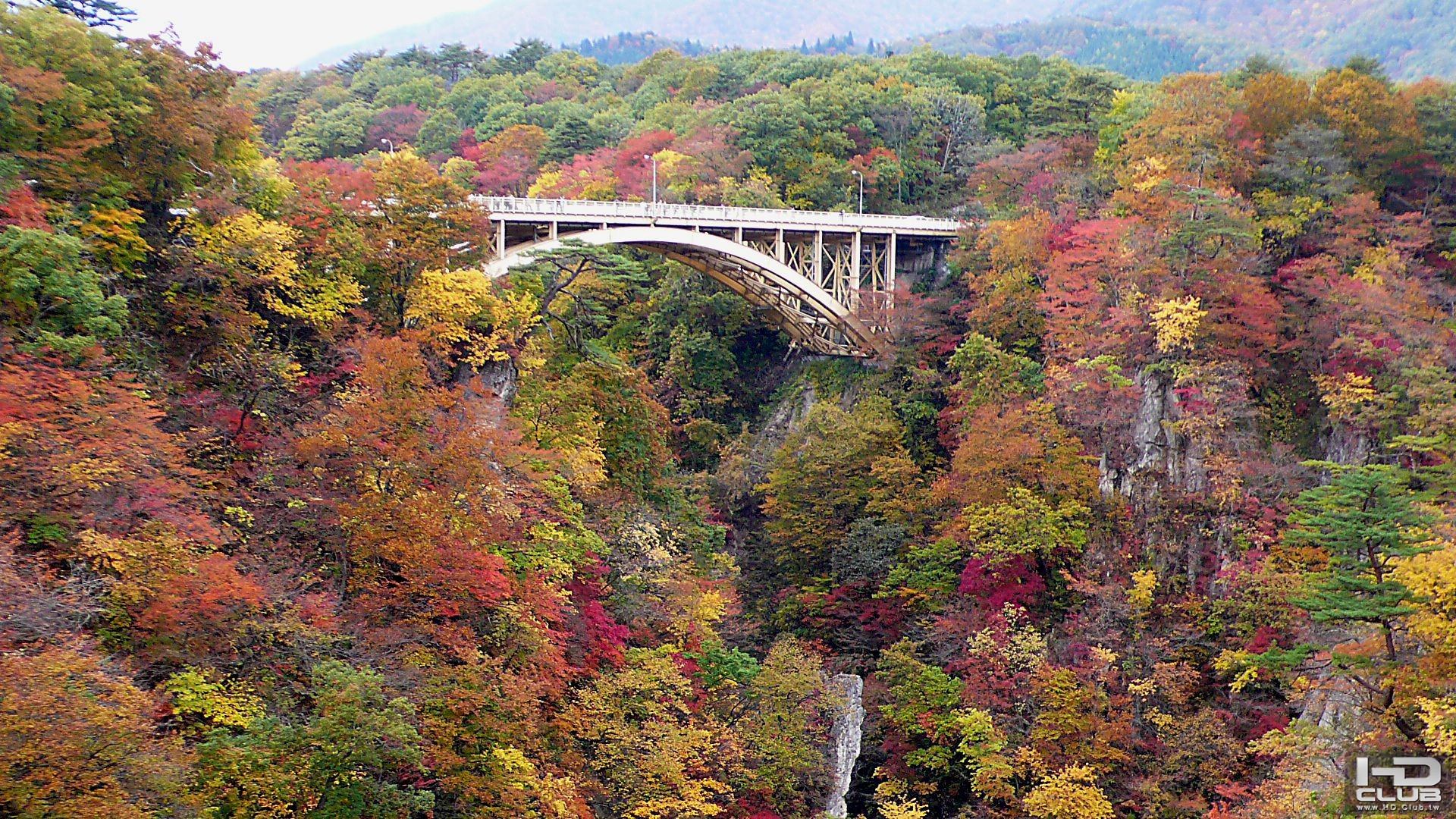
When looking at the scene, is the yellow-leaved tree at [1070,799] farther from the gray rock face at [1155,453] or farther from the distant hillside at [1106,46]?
the distant hillside at [1106,46]

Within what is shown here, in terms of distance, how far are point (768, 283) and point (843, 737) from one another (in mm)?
13937

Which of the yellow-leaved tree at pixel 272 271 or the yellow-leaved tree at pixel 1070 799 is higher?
the yellow-leaved tree at pixel 272 271

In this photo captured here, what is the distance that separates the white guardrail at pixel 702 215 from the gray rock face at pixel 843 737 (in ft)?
39.3

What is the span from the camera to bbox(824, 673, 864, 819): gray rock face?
66.1 ft

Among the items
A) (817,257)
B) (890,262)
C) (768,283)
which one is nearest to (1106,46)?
(890,262)

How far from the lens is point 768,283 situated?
30984mm

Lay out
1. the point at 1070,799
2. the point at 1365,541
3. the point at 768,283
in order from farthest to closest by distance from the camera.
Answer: the point at 768,283
the point at 1070,799
the point at 1365,541

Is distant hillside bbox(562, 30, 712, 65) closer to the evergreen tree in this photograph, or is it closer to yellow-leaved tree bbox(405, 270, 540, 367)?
yellow-leaved tree bbox(405, 270, 540, 367)

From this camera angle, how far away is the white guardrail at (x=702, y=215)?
2492cm

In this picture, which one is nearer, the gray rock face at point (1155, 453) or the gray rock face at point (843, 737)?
the gray rock face at point (843, 737)

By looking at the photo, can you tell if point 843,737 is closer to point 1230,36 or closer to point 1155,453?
point 1155,453

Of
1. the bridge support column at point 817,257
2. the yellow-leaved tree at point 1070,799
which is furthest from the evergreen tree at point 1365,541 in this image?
the bridge support column at point 817,257

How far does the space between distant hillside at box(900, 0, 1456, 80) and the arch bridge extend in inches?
1632

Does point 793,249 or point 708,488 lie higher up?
point 793,249
